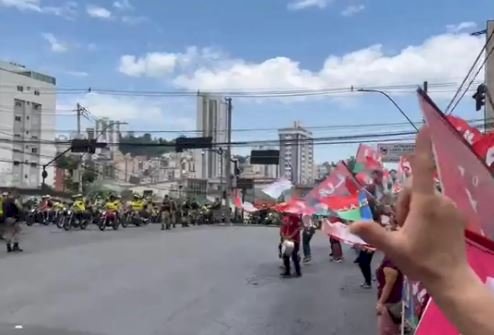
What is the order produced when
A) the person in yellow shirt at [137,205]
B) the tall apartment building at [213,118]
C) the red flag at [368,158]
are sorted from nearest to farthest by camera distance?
the red flag at [368,158], the person in yellow shirt at [137,205], the tall apartment building at [213,118]

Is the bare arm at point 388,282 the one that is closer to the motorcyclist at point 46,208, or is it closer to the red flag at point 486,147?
the red flag at point 486,147

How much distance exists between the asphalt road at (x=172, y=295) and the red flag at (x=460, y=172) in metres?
6.89

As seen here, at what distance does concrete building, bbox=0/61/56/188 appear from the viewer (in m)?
84.7

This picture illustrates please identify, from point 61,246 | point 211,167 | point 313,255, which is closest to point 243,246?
point 313,255

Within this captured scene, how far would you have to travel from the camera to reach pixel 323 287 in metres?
13.7

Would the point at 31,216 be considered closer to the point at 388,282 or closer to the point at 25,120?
the point at 388,282

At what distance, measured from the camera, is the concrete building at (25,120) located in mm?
84688

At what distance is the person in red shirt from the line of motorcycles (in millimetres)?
17500

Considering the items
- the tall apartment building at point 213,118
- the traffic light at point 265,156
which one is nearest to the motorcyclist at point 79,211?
the traffic light at point 265,156

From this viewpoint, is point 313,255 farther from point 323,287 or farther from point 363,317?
point 363,317

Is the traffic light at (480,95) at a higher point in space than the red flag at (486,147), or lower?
higher

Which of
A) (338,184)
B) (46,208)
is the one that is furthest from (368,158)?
(46,208)

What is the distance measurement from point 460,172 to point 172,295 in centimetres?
1007

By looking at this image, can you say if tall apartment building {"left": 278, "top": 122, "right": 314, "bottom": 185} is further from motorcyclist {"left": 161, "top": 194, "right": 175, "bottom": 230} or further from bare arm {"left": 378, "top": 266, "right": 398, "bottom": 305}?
bare arm {"left": 378, "top": 266, "right": 398, "bottom": 305}
